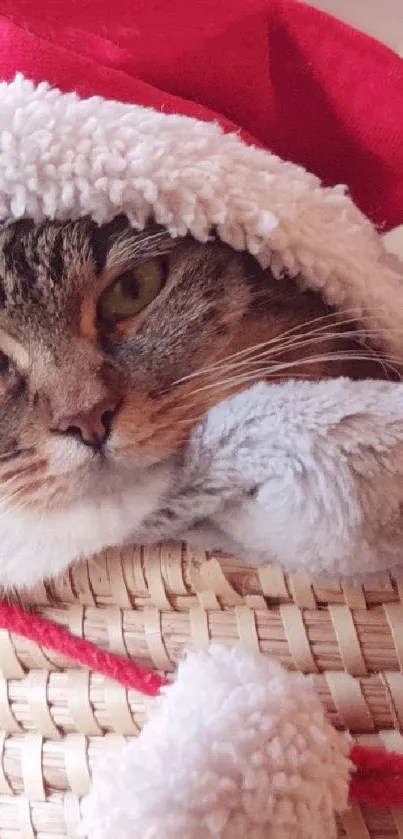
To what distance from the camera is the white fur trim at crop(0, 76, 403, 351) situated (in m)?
0.54

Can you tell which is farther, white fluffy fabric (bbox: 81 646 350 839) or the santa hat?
the santa hat

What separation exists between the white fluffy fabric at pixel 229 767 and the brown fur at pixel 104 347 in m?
0.18

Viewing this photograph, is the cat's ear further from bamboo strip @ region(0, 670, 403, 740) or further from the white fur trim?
bamboo strip @ region(0, 670, 403, 740)

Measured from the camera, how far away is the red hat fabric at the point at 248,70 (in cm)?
59

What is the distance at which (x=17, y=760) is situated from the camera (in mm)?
582

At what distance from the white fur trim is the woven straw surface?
212 millimetres

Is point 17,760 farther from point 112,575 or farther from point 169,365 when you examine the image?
point 169,365

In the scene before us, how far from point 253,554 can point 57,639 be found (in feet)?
0.46

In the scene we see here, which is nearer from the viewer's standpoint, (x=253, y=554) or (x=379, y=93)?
(x=253, y=554)

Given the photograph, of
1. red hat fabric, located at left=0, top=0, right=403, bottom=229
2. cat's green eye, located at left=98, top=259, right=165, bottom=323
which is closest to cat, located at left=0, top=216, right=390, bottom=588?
cat's green eye, located at left=98, top=259, right=165, bottom=323

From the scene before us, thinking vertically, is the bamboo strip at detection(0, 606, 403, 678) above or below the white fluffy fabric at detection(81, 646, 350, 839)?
above

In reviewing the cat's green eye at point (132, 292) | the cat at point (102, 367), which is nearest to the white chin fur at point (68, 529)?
the cat at point (102, 367)

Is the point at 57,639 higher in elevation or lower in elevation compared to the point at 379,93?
lower

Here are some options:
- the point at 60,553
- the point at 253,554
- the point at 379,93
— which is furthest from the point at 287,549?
the point at 379,93
